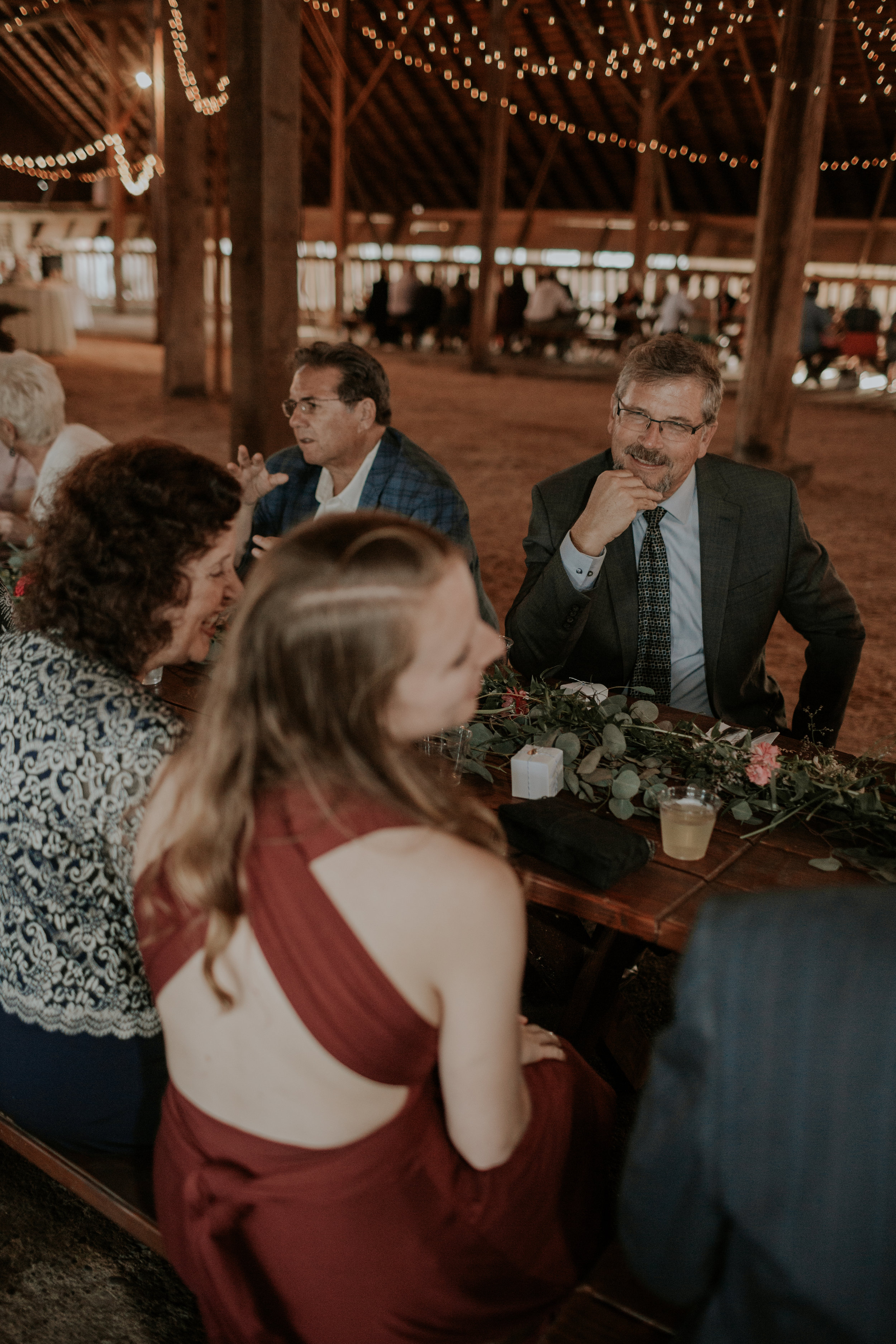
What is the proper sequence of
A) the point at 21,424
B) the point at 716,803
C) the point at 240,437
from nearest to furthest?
1. the point at 716,803
2. the point at 21,424
3. the point at 240,437

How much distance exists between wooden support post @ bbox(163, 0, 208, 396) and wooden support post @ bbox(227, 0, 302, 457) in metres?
5.05

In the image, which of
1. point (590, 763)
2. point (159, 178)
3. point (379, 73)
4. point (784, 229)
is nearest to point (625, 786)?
point (590, 763)

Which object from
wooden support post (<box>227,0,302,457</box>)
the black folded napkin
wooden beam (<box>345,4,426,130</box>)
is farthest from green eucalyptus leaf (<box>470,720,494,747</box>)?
wooden beam (<box>345,4,426,130</box>)

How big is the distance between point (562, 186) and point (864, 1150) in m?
20.9

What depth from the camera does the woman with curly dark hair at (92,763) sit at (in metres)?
1.34

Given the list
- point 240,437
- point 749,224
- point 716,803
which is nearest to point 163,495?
point 716,803

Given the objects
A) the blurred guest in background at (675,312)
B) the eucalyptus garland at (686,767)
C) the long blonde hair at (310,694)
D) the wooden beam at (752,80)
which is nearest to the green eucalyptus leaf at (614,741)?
the eucalyptus garland at (686,767)

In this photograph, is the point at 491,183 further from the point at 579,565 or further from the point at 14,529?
the point at 579,565

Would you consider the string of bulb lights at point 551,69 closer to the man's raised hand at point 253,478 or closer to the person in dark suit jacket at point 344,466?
the person in dark suit jacket at point 344,466

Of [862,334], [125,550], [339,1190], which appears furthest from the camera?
[862,334]

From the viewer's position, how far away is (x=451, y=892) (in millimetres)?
1017

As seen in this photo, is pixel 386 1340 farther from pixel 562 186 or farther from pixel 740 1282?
pixel 562 186

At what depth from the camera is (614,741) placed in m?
1.83

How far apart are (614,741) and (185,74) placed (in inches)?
373
